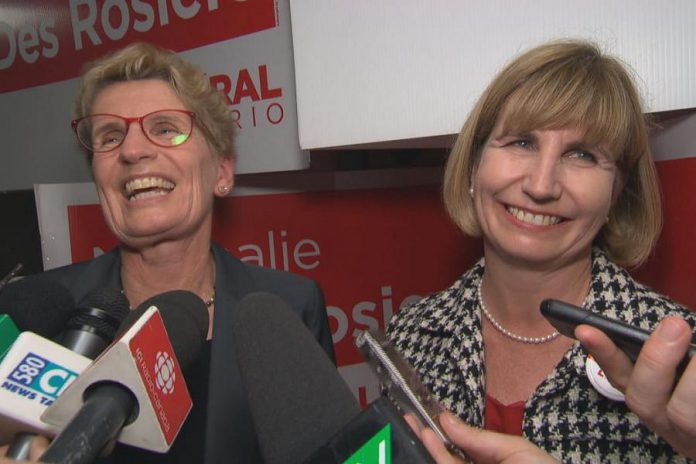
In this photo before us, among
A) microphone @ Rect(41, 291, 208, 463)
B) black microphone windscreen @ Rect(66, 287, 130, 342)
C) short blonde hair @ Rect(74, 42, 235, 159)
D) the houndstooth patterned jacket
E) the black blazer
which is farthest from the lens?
short blonde hair @ Rect(74, 42, 235, 159)

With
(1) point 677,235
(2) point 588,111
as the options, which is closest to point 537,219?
(2) point 588,111

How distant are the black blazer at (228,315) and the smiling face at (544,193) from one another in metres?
0.45

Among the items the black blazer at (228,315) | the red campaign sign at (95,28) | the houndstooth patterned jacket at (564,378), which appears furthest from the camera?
the red campaign sign at (95,28)

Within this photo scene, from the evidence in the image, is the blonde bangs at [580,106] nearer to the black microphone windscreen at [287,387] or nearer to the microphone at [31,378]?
the black microphone windscreen at [287,387]

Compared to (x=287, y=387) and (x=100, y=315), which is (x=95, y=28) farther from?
(x=287, y=387)

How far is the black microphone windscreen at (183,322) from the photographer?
80 cm

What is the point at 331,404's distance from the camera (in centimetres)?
60

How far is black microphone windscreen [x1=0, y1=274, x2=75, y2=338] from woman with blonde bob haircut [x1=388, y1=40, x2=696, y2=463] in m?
0.72

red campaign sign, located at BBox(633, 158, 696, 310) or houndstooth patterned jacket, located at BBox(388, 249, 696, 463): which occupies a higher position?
red campaign sign, located at BBox(633, 158, 696, 310)

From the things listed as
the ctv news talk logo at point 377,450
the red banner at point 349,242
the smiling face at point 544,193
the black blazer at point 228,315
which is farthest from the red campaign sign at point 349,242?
the ctv news talk logo at point 377,450

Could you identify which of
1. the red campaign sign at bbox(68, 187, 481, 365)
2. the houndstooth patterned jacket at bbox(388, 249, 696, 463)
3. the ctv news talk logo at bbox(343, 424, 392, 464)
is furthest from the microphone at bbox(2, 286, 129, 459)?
the red campaign sign at bbox(68, 187, 481, 365)

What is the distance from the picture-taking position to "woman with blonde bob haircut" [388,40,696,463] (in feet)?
3.67

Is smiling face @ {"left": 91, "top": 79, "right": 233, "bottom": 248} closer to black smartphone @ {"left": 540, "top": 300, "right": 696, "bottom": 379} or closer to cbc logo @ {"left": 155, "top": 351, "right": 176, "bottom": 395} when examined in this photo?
cbc logo @ {"left": 155, "top": 351, "right": 176, "bottom": 395}

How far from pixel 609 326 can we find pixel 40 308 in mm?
626
